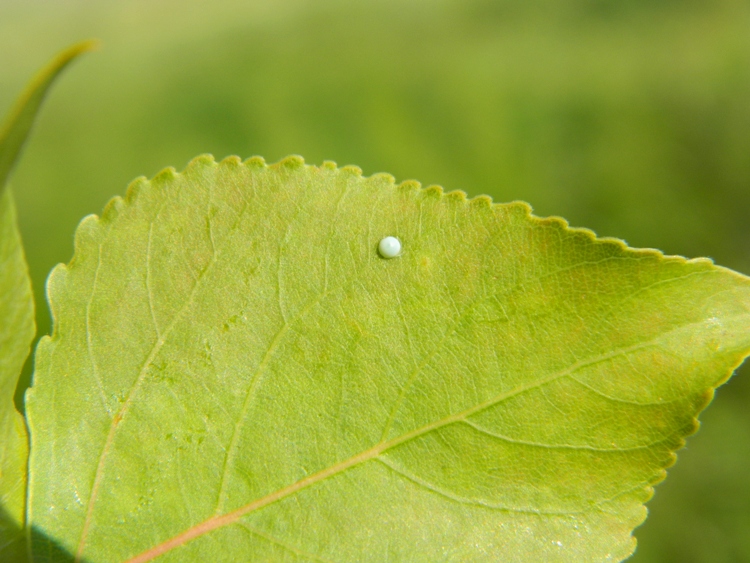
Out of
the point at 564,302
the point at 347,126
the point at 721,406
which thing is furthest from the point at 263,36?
the point at 564,302

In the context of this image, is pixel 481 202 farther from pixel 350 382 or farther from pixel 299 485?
pixel 299 485

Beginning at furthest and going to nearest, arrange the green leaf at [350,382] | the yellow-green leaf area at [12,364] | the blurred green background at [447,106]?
the blurred green background at [447,106] < the green leaf at [350,382] < the yellow-green leaf area at [12,364]

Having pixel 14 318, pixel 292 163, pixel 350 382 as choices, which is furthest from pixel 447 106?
pixel 14 318

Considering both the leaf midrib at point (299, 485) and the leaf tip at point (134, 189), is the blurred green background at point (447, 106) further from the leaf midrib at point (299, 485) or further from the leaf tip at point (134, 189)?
the leaf midrib at point (299, 485)

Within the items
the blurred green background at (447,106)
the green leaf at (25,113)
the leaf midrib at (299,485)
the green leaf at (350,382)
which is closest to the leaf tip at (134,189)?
the green leaf at (350,382)

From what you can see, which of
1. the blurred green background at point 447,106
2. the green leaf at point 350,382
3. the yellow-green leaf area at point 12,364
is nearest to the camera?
the yellow-green leaf area at point 12,364

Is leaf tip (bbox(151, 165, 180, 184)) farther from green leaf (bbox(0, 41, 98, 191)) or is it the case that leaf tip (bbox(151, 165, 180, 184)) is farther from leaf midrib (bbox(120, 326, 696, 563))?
leaf midrib (bbox(120, 326, 696, 563))

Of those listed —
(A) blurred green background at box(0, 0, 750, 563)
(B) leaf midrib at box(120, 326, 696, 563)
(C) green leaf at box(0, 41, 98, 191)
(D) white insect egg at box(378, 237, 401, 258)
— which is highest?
(A) blurred green background at box(0, 0, 750, 563)

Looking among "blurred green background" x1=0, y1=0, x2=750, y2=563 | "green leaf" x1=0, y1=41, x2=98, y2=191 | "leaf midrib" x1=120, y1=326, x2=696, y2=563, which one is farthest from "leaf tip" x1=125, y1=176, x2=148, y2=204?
"blurred green background" x1=0, y1=0, x2=750, y2=563
